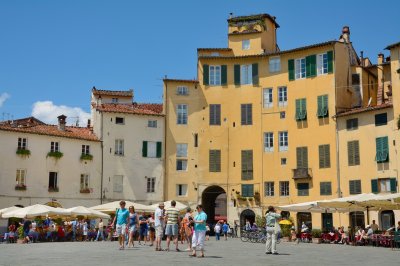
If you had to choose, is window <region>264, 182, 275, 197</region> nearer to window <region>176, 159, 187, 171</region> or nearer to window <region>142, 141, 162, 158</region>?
window <region>176, 159, 187, 171</region>

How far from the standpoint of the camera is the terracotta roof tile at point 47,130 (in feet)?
165

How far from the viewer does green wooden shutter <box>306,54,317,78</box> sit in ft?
173

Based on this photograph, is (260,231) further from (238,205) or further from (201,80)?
(201,80)

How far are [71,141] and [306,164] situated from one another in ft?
70.6

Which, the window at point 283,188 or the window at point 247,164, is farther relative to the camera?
the window at point 247,164

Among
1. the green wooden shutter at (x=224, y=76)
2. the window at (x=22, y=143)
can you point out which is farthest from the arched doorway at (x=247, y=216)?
the window at (x=22, y=143)

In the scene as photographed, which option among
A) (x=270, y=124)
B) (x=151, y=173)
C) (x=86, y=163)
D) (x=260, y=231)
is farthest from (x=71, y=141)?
(x=260, y=231)

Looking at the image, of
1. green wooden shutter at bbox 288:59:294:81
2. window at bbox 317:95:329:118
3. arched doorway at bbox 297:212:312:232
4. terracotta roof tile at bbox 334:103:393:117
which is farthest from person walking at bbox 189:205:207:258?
green wooden shutter at bbox 288:59:294:81

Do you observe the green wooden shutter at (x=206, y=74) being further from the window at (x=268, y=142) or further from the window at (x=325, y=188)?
the window at (x=325, y=188)

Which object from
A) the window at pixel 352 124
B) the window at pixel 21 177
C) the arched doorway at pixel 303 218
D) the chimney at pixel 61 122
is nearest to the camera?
the window at pixel 352 124

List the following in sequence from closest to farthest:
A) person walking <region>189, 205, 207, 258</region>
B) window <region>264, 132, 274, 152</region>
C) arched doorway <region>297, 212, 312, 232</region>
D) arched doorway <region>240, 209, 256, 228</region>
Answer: person walking <region>189, 205, 207, 258</region>, arched doorway <region>297, 212, 312, 232</region>, window <region>264, 132, 274, 152</region>, arched doorway <region>240, 209, 256, 228</region>

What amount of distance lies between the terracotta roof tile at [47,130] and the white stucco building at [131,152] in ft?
4.30

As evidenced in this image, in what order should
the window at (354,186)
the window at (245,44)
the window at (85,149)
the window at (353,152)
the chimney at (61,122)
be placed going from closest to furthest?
1. the window at (354,186)
2. the window at (353,152)
3. the window at (85,149)
4. the chimney at (61,122)
5. the window at (245,44)

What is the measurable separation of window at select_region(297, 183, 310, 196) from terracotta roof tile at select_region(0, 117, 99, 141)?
1938cm
